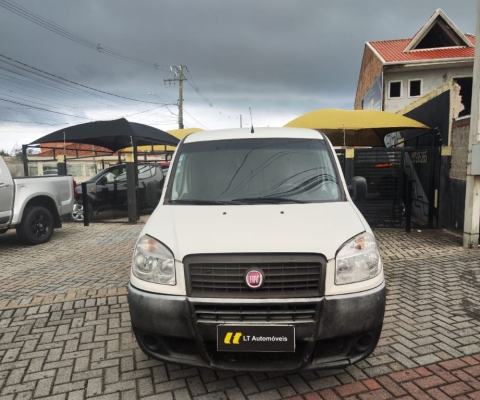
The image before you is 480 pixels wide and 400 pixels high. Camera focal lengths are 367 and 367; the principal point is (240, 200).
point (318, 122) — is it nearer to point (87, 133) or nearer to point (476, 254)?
point (476, 254)

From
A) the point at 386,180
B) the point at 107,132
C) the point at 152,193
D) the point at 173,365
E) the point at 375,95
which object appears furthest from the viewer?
the point at 375,95

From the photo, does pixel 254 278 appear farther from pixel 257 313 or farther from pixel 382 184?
pixel 382 184

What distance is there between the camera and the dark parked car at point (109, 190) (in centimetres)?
1119

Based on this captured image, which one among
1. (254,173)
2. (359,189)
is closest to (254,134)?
(254,173)

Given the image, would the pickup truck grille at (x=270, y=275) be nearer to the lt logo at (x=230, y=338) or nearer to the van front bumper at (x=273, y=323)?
the van front bumper at (x=273, y=323)

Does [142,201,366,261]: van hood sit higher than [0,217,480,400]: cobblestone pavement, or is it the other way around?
[142,201,366,261]: van hood

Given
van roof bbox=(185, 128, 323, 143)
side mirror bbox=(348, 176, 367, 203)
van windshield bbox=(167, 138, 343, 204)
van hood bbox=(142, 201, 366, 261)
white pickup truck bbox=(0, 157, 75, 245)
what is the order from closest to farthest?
van hood bbox=(142, 201, 366, 261) < van windshield bbox=(167, 138, 343, 204) < side mirror bbox=(348, 176, 367, 203) < van roof bbox=(185, 128, 323, 143) < white pickup truck bbox=(0, 157, 75, 245)

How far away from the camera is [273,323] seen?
7.73 feet

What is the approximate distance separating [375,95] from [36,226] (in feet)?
71.0

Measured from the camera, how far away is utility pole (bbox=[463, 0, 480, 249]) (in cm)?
651

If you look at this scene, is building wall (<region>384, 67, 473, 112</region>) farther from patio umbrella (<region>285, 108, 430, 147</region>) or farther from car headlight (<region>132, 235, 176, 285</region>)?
car headlight (<region>132, 235, 176, 285</region>)

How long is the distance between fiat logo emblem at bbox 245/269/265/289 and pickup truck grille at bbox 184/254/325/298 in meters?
0.02

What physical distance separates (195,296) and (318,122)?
25.3 feet

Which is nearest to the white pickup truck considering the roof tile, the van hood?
the van hood
